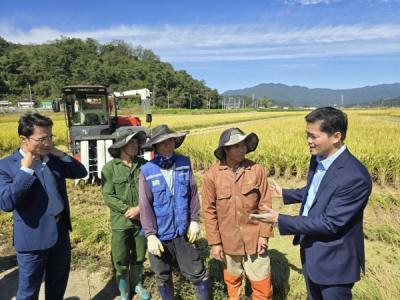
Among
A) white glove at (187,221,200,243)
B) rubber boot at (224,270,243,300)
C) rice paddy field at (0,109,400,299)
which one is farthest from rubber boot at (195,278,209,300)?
rice paddy field at (0,109,400,299)

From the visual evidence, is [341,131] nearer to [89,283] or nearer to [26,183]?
[26,183]

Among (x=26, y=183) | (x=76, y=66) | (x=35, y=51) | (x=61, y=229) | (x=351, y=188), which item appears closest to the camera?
(x=351, y=188)

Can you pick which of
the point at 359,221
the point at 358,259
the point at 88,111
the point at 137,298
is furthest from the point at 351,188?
the point at 88,111

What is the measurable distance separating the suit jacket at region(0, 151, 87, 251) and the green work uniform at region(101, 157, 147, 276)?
603mm

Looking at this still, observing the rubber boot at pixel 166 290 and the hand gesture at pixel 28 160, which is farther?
the rubber boot at pixel 166 290

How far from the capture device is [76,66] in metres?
63.6

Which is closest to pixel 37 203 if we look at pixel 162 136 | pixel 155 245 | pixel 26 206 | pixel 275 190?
pixel 26 206

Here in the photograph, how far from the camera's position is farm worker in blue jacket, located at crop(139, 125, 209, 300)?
103 inches

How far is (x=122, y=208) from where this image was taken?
3.01m

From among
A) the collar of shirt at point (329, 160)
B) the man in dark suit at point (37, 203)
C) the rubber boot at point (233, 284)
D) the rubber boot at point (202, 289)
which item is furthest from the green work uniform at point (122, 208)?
the collar of shirt at point (329, 160)

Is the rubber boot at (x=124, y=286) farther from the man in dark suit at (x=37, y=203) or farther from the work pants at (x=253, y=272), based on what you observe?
the work pants at (x=253, y=272)

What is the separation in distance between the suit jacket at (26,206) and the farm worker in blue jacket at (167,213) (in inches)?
26.6

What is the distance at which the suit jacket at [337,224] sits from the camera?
1.84 metres

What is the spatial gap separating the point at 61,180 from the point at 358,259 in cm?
214
